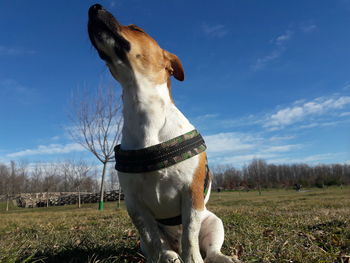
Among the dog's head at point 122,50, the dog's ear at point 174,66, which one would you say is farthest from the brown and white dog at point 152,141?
the dog's ear at point 174,66

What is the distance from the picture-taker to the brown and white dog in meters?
2.37

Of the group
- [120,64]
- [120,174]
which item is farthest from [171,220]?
[120,64]

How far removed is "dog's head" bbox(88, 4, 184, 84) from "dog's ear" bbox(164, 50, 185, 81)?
0.17m

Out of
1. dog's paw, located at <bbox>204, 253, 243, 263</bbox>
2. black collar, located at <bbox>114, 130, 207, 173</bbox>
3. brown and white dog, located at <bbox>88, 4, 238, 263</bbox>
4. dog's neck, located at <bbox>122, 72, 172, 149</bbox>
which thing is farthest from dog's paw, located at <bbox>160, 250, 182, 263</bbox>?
dog's neck, located at <bbox>122, 72, 172, 149</bbox>

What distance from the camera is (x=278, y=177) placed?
368 feet

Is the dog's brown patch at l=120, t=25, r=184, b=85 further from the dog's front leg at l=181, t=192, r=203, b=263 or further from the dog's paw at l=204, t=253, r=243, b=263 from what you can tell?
the dog's paw at l=204, t=253, r=243, b=263

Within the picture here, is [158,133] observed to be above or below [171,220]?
above

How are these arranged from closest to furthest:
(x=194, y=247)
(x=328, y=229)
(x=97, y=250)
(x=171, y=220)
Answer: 1. (x=194, y=247)
2. (x=171, y=220)
3. (x=97, y=250)
4. (x=328, y=229)

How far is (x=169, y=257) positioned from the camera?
2414 mm

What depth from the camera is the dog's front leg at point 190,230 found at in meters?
2.32

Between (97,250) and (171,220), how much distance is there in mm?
1282

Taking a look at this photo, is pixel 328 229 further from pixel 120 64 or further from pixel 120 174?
pixel 120 64

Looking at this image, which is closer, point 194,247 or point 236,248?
point 194,247

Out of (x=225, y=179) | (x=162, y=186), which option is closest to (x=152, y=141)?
(x=162, y=186)
